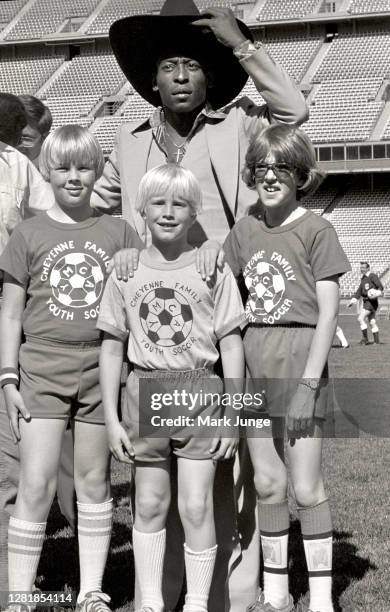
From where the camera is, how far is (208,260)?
3.50 meters

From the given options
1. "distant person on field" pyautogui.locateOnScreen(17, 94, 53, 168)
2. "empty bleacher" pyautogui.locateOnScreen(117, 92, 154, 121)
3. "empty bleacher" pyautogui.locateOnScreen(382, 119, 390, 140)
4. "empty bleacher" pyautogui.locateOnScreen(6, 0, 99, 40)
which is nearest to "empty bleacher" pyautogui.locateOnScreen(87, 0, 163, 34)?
"empty bleacher" pyautogui.locateOnScreen(6, 0, 99, 40)

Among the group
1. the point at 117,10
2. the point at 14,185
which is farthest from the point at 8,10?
the point at 14,185

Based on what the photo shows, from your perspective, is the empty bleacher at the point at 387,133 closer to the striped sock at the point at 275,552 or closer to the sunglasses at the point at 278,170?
the sunglasses at the point at 278,170

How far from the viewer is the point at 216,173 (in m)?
4.04

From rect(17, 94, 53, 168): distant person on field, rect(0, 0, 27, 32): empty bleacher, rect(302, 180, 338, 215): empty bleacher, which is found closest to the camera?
rect(17, 94, 53, 168): distant person on field

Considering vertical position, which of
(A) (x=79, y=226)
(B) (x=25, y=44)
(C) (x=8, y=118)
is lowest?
(A) (x=79, y=226)

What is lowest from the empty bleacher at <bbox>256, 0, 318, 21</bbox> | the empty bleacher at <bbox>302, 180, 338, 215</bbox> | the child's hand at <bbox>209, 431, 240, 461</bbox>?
the child's hand at <bbox>209, 431, 240, 461</bbox>

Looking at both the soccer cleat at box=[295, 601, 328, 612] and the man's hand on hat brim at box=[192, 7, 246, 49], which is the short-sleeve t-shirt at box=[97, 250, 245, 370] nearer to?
the man's hand on hat brim at box=[192, 7, 246, 49]

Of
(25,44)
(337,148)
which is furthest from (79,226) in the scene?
(25,44)

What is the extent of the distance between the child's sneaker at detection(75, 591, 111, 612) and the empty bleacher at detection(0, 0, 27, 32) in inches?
1934

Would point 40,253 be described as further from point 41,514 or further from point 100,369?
point 41,514

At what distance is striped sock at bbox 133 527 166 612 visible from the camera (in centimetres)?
352

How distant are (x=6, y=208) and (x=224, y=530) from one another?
164 cm

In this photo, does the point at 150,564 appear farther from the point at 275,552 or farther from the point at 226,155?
the point at 226,155
